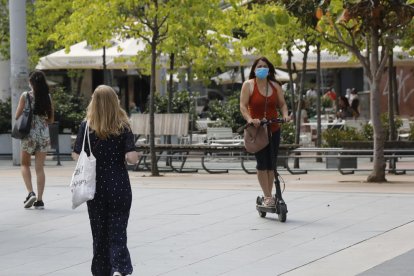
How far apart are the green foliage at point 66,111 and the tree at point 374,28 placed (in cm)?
921

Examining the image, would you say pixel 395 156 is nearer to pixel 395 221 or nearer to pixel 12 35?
pixel 395 221

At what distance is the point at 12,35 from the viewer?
23516 millimetres

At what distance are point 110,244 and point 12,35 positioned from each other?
50.5 ft

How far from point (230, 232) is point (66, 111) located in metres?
15.5

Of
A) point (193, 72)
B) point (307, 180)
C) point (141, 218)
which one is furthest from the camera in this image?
point (193, 72)

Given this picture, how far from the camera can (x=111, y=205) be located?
8.75 meters

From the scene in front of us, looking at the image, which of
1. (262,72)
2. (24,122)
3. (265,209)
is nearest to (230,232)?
(265,209)

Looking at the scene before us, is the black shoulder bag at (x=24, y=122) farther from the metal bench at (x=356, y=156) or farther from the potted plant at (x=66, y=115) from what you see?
the potted plant at (x=66, y=115)

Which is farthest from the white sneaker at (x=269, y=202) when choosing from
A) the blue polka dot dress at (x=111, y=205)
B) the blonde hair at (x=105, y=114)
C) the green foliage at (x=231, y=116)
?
the green foliage at (x=231, y=116)

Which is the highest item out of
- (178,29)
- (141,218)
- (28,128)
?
(178,29)

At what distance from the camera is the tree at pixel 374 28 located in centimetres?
1641

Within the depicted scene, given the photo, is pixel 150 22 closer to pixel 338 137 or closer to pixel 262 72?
pixel 338 137

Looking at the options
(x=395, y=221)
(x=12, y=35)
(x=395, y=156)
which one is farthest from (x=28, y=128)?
(x=12, y=35)

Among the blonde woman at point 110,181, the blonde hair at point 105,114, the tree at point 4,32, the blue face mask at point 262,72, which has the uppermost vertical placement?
the tree at point 4,32
